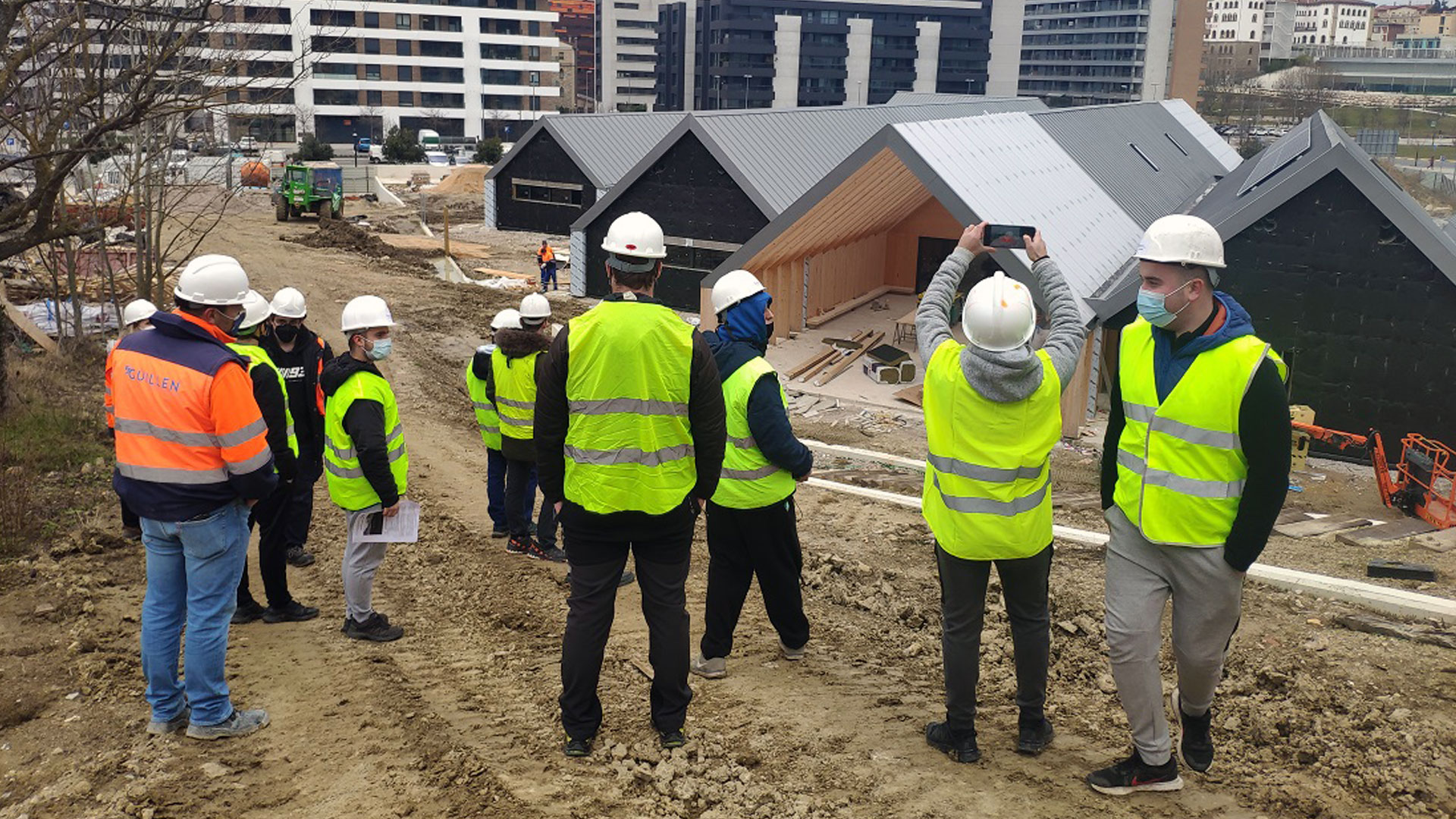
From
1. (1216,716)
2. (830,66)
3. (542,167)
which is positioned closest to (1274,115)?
(830,66)

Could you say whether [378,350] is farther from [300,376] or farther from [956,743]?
[956,743]

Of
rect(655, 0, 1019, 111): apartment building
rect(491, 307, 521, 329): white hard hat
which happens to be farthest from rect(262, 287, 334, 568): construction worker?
rect(655, 0, 1019, 111): apartment building

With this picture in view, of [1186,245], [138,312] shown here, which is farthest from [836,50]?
[1186,245]

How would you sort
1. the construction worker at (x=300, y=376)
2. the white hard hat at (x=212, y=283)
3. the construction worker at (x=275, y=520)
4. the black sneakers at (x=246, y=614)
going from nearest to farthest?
the white hard hat at (x=212, y=283), the construction worker at (x=275, y=520), the black sneakers at (x=246, y=614), the construction worker at (x=300, y=376)

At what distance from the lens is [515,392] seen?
7742 mm

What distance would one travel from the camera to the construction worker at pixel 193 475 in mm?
4637

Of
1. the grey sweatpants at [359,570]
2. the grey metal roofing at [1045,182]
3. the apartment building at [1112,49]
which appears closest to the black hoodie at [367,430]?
the grey sweatpants at [359,570]

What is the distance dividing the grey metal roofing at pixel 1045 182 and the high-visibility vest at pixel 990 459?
9.20 meters

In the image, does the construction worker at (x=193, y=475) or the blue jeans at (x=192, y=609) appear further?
the blue jeans at (x=192, y=609)

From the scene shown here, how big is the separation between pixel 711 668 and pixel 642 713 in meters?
0.63

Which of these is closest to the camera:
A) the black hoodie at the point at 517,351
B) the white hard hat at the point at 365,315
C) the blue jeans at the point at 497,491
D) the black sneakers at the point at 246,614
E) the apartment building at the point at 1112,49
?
the white hard hat at the point at 365,315

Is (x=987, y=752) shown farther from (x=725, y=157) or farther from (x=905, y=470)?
(x=725, y=157)

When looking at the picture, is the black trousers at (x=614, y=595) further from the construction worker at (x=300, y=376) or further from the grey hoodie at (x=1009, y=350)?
the construction worker at (x=300, y=376)

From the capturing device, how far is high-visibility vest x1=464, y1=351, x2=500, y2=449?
812 cm
